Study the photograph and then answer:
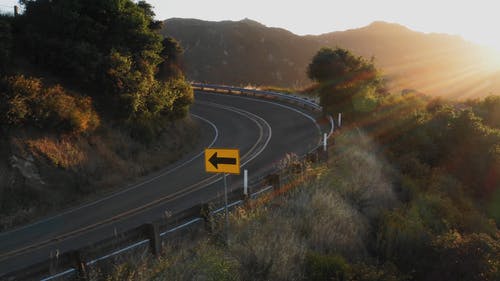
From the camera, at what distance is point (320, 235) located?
9.52 m

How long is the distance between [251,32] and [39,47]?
100818mm

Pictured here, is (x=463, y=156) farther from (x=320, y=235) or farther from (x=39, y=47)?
(x=39, y=47)

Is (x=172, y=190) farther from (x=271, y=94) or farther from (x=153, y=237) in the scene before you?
(x=271, y=94)

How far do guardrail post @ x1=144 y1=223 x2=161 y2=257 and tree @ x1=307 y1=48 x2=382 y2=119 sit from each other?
1939 centimetres

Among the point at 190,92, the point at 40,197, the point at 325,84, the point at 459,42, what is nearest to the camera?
the point at 40,197

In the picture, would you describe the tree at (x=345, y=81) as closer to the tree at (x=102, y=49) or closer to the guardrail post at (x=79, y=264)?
the tree at (x=102, y=49)

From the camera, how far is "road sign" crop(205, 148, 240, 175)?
8.44 metres

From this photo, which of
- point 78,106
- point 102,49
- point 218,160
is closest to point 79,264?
point 218,160

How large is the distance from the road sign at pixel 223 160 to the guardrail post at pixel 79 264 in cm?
282

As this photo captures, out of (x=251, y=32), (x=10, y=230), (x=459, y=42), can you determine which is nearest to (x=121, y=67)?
(x=10, y=230)

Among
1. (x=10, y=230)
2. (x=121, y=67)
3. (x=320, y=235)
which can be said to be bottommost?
(x=10, y=230)

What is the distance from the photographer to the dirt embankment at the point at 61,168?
15511mm

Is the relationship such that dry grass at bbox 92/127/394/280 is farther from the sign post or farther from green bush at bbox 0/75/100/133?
green bush at bbox 0/75/100/133

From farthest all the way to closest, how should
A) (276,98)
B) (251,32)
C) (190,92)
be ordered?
(251,32) < (276,98) < (190,92)
